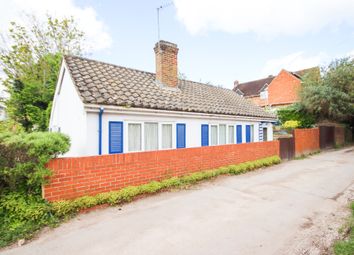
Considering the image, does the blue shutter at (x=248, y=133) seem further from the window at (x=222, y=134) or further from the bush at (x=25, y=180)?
the bush at (x=25, y=180)

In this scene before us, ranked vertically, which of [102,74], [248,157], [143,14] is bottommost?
[248,157]

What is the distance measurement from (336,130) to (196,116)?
18.1 meters

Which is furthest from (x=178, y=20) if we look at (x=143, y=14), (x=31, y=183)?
(x=31, y=183)

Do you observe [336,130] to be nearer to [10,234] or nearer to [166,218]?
[166,218]

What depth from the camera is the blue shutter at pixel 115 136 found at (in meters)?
7.94

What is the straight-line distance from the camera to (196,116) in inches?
423

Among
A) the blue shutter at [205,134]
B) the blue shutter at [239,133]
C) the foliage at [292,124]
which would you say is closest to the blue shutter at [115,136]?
the blue shutter at [205,134]

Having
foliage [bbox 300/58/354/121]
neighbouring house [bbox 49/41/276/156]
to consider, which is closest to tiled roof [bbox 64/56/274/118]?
neighbouring house [bbox 49/41/276/156]

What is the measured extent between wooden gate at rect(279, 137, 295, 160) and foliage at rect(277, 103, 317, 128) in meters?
8.81

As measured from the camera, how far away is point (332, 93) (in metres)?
19.3

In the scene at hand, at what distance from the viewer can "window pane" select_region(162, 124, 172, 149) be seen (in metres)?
9.62

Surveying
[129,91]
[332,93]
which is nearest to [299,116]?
[332,93]

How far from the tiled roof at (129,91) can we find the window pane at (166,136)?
3.00 ft

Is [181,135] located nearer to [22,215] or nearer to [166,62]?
[166,62]
